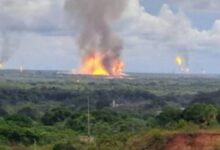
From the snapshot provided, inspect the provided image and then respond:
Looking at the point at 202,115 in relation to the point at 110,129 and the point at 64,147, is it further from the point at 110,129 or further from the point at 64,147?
the point at 64,147

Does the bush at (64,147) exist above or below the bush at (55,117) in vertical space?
above

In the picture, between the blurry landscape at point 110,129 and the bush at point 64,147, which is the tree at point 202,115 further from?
the bush at point 64,147

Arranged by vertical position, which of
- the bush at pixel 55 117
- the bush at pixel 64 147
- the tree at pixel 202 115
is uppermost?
the tree at pixel 202 115

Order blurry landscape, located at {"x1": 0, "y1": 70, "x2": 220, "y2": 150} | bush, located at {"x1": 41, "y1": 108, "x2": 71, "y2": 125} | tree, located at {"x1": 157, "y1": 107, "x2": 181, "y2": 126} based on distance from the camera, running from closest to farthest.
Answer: blurry landscape, located at {"x1": 0, "y1": 70, "x2": 220, "y2": 150} < tree, located at {"x1": 157, "y1": 107, "x2": 181, "y2": 126} < bush, located at {"x1": 41, "y1": 108, "x2": 71, "y2": 125}

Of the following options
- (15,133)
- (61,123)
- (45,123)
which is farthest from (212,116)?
(45,123)

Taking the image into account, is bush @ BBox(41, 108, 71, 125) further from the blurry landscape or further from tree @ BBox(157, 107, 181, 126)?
tree @ BBox(157, 107, 181, 126)

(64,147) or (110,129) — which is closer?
(64,147)

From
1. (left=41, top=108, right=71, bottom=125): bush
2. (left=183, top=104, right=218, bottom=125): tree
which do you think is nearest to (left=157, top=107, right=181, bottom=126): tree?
(left=183, top=104, right=218, bottom=125): tree

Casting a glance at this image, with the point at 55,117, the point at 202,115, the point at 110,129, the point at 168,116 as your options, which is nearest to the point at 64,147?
the point at 202,115

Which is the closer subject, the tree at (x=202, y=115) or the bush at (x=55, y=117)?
the tree at (x=202, y=115)

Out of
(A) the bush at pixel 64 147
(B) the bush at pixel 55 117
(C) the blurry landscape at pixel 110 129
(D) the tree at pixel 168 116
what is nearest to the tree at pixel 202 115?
(C) the blurry landscape at pixel 110 129

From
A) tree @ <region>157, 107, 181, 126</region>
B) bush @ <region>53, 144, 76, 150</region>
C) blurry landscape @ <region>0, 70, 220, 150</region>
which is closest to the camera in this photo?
blurry landscape @ <region>0, 70, 220, 150</region>
